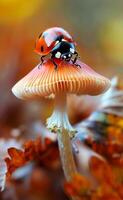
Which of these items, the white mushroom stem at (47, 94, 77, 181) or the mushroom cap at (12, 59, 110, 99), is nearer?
the mushroom cap at (12, 59, 110, 99)

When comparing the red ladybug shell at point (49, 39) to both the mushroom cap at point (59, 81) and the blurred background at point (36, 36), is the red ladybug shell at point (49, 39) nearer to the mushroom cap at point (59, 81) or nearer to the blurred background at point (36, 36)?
the mushroom cap at point (59, 81)

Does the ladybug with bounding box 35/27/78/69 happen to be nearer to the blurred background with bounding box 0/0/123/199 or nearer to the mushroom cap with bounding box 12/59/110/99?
the mushroom cap with bounding box 12/59/110/99

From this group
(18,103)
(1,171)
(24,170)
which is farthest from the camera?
(18,103)

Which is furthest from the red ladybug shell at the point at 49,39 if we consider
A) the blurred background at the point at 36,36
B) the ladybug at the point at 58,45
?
the blurred background at the point at 36,36

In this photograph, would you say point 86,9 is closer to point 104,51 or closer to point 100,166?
point 104,51

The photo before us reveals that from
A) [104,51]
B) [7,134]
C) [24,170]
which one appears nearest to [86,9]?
[104,51]

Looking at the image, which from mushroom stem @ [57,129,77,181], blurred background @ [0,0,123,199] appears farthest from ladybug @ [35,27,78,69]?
blurred background @ [0,0,123,199]

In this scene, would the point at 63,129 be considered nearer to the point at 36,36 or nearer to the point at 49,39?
the point at 49,39
